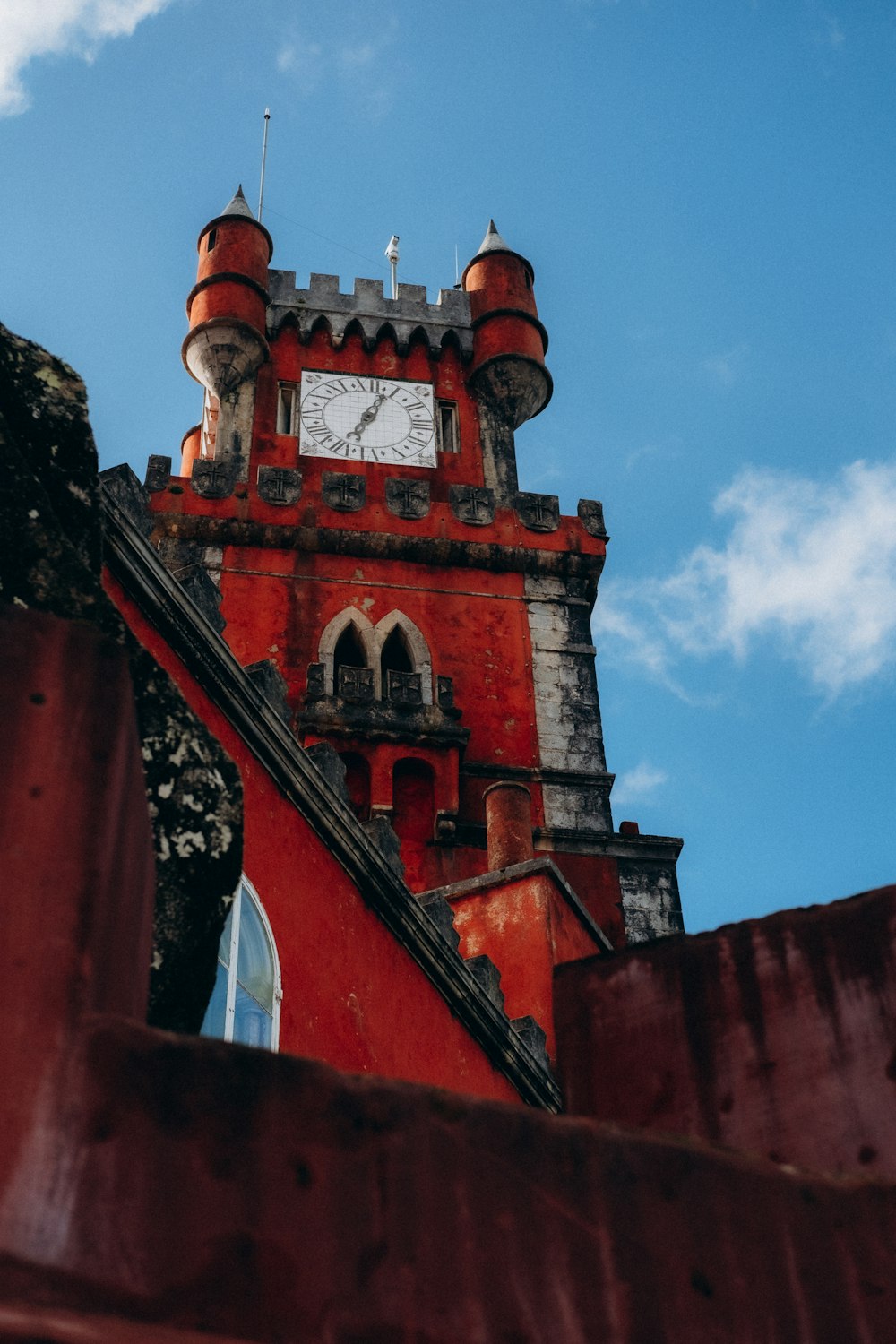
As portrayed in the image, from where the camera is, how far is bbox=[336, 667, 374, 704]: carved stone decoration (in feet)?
74.4

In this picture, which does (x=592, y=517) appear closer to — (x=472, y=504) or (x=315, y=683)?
(x=472, y=504)

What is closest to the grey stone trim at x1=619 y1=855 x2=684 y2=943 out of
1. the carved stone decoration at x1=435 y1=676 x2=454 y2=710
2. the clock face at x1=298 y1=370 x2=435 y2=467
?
the carved stone decoration at x1=435 y1=676 x2=454 y2=710

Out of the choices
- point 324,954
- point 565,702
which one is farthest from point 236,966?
point 565,702

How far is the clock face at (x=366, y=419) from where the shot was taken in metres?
27.0

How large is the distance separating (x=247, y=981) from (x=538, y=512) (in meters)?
18.4

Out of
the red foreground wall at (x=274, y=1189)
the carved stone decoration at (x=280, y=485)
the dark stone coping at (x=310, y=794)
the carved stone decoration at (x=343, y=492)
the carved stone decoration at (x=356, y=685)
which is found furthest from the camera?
the carved stone decoration at (x=343, y=492)

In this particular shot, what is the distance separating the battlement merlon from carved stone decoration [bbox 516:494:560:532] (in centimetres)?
419

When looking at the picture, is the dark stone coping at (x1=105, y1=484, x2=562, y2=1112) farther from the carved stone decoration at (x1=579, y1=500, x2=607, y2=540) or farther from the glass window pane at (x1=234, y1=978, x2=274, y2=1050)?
the carved stone decoration at (x1=579, y1=500, x2=607, y2=540)

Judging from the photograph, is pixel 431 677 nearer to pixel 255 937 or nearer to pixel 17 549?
pixel 255 937

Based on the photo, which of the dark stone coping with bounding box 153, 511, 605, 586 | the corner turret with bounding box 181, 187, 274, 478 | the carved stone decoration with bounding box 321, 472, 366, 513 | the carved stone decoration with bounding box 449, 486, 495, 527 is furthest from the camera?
the corner turret with bounding box 181, 187, 274, 478

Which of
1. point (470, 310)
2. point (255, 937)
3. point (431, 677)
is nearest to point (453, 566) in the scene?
point (431, 677)

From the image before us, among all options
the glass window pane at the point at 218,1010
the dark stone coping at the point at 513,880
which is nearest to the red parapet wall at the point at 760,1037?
the glass window pane at the point at 218,1010

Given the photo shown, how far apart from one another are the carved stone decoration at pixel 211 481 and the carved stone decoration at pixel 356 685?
333 cm

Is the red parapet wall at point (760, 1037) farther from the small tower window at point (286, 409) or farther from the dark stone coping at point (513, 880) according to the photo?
the small tower window at point (286, 409)
